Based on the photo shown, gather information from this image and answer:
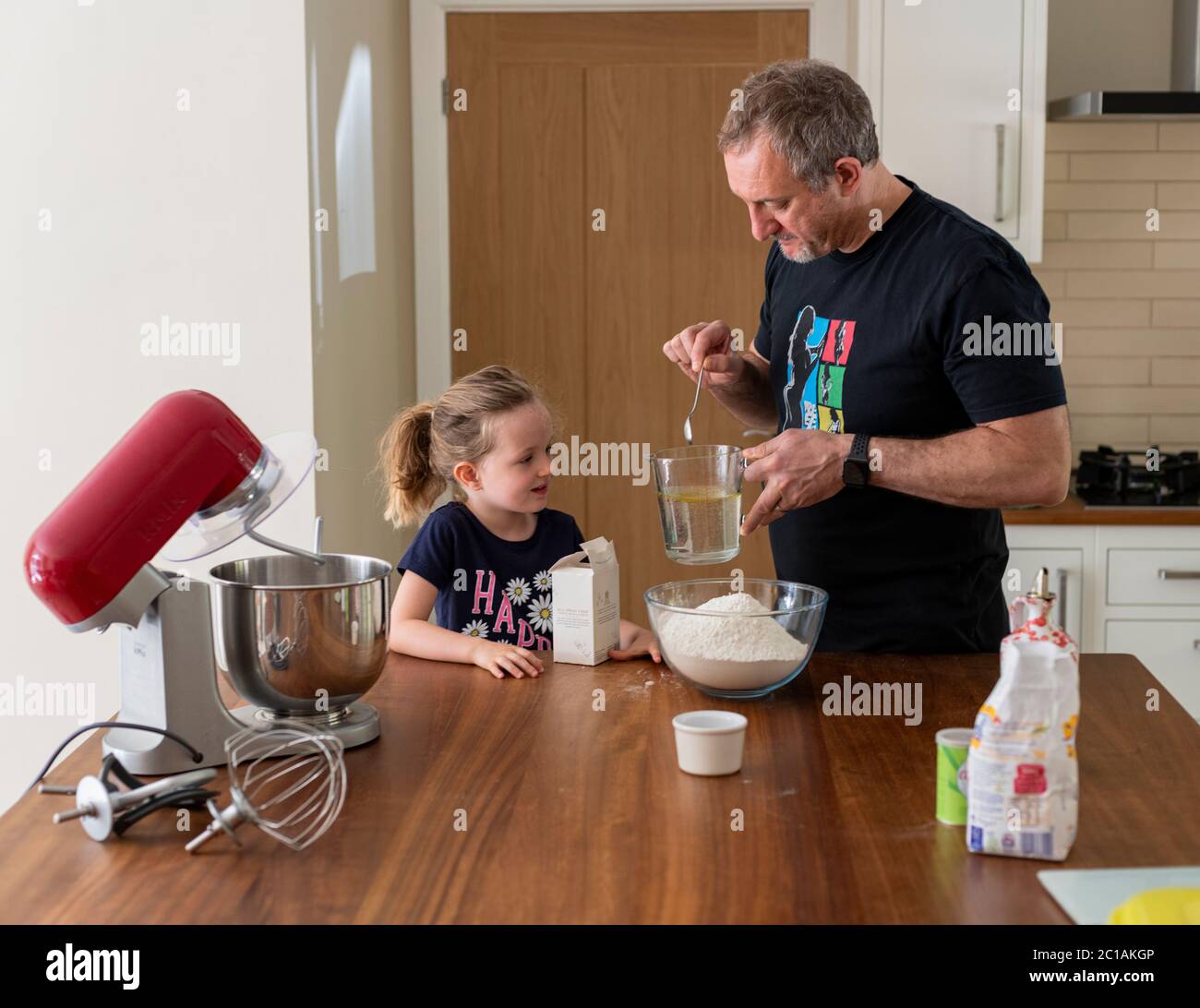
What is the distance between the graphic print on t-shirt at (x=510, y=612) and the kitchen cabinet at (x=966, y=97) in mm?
1832

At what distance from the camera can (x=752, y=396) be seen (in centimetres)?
229

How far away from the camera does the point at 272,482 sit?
1.37m

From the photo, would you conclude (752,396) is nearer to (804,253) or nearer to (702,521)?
(804,253)

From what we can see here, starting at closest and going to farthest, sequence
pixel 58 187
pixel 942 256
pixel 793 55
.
→ 1. pixel 942 256
2. pixel 58 187
3. pixel 793 55

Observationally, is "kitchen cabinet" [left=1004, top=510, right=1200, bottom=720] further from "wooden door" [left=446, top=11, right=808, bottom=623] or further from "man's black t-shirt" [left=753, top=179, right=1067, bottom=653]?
"man's black t-shirt" [left=753, top=179, right=1067, bottom=653]

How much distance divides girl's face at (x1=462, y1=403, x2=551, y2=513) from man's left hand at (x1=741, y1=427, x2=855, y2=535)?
0.44 meters

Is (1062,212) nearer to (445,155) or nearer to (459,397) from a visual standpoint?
(445,155)

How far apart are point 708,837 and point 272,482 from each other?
0.59 m

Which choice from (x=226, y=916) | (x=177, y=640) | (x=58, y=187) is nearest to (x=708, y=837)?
(x=226, y=916)

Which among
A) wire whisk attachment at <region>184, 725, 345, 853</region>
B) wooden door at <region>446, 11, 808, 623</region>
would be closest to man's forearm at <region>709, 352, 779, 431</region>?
wire whisk attachment at <region>184, 725, 345, 853</region>

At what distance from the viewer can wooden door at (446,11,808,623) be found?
3.64 meters

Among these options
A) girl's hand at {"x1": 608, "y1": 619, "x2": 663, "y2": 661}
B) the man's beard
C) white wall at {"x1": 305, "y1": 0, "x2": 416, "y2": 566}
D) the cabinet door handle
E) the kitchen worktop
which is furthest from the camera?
the cabinet door handle

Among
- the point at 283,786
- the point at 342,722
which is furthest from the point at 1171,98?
the point at 283,786

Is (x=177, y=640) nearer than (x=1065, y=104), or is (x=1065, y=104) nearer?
(x=177, y=640)
